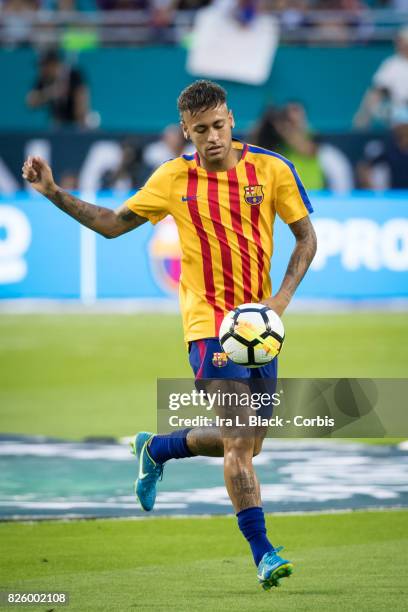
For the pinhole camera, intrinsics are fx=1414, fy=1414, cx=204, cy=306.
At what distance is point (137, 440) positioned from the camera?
26.5ft

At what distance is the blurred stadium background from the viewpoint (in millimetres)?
9461

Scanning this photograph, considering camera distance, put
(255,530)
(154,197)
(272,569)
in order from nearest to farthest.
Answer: (272,569) → (255,530) → (154,197)

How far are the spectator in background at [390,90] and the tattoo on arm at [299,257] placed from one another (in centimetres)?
1305

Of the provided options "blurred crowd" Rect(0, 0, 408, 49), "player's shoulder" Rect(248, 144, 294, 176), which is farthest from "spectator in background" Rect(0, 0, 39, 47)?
"player's shoulder" Rect(248, 144, 294, 176)

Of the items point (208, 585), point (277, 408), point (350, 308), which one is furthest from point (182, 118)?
point (350, 308)

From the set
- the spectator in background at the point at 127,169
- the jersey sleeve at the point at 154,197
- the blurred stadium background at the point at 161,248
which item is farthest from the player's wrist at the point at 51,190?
the spectator in background at the point at 127,169

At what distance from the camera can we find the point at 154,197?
23.8 ft

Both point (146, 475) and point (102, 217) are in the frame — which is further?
point (146, 475)

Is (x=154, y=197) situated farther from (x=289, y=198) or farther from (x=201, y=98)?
(x=289, y=198)

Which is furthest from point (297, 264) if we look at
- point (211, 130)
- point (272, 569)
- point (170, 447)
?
point (272, 569)

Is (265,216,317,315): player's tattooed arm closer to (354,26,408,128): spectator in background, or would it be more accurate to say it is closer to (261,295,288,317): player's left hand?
(261,295,288,317): player's left hand

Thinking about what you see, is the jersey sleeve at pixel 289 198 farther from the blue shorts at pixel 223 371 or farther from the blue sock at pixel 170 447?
the blue sock at pixel 170 447

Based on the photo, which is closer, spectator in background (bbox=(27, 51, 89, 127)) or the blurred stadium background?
the blurred stadium background

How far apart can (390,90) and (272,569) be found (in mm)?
14511
